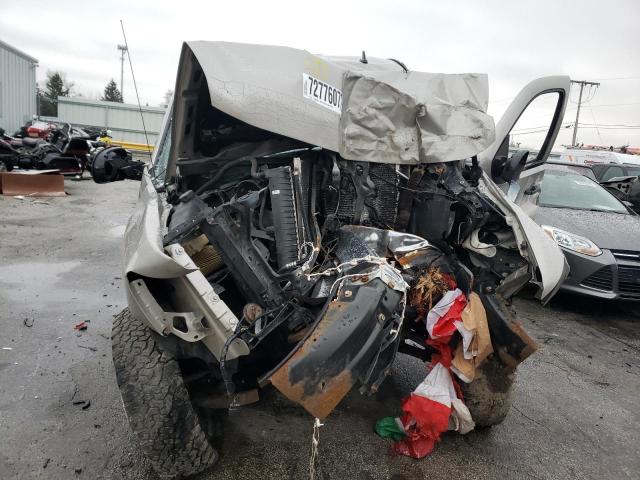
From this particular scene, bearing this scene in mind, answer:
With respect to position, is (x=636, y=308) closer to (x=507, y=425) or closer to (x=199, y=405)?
(x=507, y=425)

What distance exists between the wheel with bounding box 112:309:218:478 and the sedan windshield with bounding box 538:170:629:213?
18.4 ft

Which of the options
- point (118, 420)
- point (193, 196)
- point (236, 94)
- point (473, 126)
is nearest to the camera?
point (236, 94)

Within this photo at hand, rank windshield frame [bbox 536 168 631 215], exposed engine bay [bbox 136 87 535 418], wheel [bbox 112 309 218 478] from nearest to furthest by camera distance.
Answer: exposed engine bay [bbox 136 87 535 418]
wheel [bbox 112 309 218 478]
windshield frame [bbox 536 168 631 215]

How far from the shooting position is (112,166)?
359cm

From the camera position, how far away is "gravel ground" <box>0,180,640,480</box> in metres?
2.52

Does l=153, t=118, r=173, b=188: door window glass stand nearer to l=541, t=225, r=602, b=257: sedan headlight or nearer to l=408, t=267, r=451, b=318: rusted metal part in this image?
l=408, t=267, r=451, b=318: rusted metal part

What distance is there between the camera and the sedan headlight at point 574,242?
17.2 feet

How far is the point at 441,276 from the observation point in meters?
2.60

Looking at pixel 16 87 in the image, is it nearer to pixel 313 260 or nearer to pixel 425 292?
pixel 313 260

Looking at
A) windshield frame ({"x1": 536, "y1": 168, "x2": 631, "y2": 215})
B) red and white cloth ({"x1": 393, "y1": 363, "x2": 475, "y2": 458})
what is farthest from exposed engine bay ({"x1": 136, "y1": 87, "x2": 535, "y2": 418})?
windshield frame ({"x1": 536, "y1": 168, "x2": 631, "y2": 215})

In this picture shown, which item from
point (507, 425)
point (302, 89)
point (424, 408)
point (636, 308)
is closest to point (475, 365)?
point (424, 408)

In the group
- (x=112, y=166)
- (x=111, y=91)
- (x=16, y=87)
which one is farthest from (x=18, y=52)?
(x=111, y=91)

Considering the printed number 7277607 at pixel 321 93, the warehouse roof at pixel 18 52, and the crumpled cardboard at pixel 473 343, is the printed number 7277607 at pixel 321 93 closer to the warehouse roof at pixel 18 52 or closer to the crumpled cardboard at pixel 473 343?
the crumpled cardboard at pixel 473 343

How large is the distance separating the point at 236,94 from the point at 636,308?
606cm
